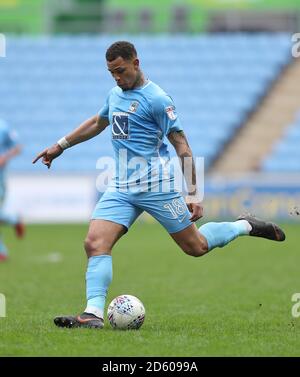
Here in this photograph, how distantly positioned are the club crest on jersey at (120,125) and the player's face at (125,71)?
8.7 inches

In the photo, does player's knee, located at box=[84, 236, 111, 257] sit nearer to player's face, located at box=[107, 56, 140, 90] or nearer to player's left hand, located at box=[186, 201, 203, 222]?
player's left hand, located at box=[186, 201, 203, 222]

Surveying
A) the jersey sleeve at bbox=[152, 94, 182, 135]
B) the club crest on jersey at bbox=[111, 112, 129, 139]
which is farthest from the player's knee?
the jersey sleeve at bbox=[152, 94, 182, 135]

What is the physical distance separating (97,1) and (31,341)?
25777 millimetres

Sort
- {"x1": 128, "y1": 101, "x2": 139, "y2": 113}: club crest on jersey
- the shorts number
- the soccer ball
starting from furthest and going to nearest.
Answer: the shorts number, {"x1": 128, "y1": 101, "x2": 139, "y2": 113}: club crest on jersey, the soccer ball

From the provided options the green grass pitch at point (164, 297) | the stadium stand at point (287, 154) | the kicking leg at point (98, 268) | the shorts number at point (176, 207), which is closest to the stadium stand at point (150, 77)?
the stadium stand at point (287, 154)

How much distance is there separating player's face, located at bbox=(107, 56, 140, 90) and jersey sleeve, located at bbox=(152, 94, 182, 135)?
24cm

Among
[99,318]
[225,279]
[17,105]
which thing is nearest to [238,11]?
[17,105]

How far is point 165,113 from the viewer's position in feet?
23.4

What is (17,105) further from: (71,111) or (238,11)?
(238,11)

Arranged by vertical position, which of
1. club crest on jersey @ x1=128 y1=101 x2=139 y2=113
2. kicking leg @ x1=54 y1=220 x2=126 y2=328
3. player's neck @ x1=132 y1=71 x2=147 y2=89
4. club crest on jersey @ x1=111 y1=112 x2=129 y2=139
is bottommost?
kicking leg @ x1=54 y1=220 x2=126 y2=328

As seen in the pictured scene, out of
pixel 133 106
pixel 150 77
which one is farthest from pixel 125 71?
pixel 150 77

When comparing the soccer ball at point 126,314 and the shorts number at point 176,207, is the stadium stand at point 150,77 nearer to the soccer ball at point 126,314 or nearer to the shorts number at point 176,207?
the shorts number at point 176,207

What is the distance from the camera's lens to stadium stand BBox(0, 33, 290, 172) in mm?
26109

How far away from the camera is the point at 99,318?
705cm
